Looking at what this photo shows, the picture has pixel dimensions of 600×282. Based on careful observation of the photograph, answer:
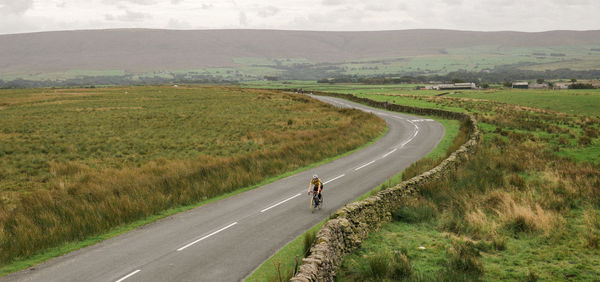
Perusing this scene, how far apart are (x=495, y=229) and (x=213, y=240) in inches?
380

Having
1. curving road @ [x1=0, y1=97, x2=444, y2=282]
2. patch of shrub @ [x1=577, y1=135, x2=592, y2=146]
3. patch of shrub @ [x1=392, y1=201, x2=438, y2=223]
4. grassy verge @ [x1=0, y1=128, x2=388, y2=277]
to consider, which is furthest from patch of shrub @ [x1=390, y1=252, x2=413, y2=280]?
patch of shrub @ [x1=577, y1=135, x2=592, y2=146]

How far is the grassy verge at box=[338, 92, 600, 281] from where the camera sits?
34.9ft

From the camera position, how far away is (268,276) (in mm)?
10891

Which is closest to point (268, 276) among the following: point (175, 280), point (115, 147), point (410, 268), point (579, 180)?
point (175, 280)

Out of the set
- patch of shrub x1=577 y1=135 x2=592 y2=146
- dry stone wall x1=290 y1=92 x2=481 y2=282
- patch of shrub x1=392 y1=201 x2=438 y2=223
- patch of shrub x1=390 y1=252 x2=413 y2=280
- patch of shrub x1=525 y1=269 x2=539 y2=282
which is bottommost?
patch of shrub x1=577 y1=135 x2=592 y2=146

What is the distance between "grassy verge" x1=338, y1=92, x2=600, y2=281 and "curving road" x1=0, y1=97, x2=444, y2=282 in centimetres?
326

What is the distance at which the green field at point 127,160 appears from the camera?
591 inches

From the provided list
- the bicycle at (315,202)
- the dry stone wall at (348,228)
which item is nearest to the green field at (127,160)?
the bicycle at (315,202)

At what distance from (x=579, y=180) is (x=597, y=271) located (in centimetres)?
1006

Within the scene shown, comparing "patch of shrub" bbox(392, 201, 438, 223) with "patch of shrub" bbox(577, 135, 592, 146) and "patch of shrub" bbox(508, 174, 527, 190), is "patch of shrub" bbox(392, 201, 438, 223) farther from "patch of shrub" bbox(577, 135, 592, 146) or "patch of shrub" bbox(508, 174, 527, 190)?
"patch of shrub" bbox(577, 135, 592, 146)

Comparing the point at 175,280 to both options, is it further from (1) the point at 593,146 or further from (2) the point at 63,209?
(1) the point at 593,146

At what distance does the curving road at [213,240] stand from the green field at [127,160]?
5.03 ft

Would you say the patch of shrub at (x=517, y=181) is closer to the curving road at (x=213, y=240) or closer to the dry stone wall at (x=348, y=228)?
the dry stone wall at (x=348, y=228)

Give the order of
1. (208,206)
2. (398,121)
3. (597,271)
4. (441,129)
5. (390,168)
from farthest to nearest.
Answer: (398,121) → (441,129) → (390,168) → (208,206) → (597,271)
